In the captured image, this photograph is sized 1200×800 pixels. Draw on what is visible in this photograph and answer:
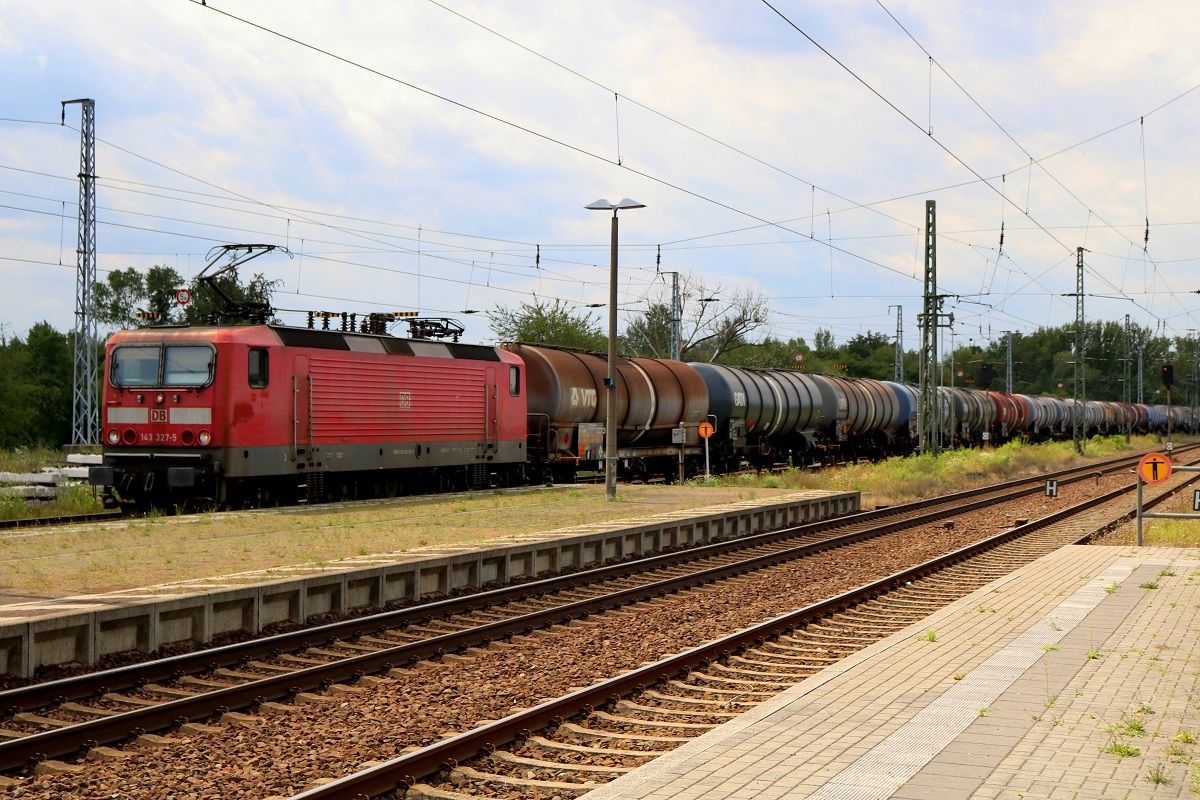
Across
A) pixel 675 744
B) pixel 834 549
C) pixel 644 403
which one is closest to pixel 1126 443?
pixel 644 403

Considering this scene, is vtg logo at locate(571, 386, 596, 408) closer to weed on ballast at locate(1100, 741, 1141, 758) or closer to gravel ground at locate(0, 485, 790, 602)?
gravel ground at locate(0, 485, 790, 602)

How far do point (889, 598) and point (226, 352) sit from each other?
12.2 m

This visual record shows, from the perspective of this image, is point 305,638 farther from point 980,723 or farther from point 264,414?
point 264,414

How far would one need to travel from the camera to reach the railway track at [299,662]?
7.82 metres

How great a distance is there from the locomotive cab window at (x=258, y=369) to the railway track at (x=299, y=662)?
8.14 metres

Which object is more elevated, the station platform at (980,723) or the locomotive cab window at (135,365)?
the locomotive cab window at (135,365)

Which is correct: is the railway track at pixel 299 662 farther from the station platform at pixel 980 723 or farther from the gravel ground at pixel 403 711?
the station platform at pixel 980 723

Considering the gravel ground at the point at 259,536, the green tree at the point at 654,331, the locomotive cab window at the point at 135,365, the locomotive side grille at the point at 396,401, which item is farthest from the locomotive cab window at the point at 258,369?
the green tree at the point at 654,331

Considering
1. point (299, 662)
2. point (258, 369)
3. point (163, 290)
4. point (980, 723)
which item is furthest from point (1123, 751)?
point (163, 290)

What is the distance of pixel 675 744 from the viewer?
774cm

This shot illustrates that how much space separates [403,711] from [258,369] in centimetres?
1347

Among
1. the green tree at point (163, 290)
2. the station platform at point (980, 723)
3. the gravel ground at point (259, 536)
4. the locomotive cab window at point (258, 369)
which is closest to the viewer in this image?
the station platform at point (980, 723)

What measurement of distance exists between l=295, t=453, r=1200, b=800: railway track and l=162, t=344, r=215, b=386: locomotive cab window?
39.7ft

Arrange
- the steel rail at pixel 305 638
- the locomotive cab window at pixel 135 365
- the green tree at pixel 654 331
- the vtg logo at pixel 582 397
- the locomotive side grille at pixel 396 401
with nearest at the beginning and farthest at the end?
the steel rail at pixel 305 638 → the locomotive cab window at pixel 135 365 → the locomotive side grille at pixel 396 401 → the vtg logo at pixel 582 397 → the green tree at pixel 654 331
